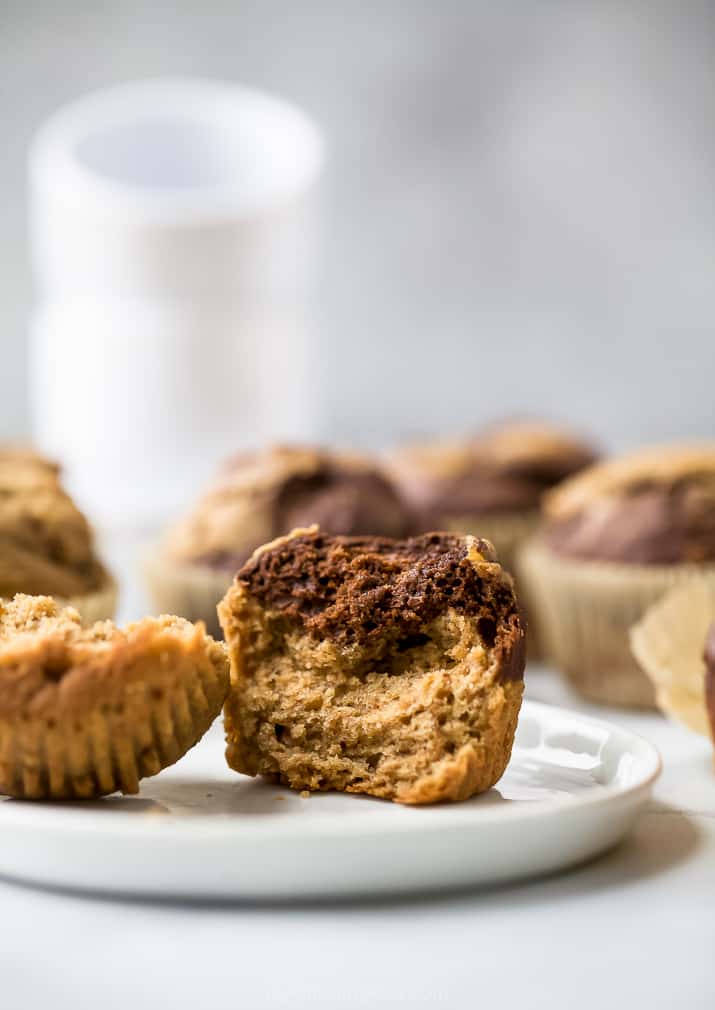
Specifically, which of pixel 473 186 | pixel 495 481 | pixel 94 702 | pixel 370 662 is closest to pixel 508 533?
pixel 495 481

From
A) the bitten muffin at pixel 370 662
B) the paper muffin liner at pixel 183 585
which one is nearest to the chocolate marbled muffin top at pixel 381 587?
the bitten muffin at pixel 370 662

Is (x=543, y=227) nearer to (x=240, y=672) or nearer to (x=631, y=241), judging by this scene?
(x=631, y=241)

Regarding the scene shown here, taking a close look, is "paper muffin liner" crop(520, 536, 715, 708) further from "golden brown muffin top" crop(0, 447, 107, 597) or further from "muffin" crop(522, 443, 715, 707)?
"golden brown muffin top" crop(0, 447, 107, 597)

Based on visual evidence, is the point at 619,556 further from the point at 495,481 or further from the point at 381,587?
the point at 381,587

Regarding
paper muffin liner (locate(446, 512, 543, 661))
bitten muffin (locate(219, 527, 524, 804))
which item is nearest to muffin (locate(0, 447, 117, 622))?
Result: bitten muffin (locate(219, 527, 524, 804))

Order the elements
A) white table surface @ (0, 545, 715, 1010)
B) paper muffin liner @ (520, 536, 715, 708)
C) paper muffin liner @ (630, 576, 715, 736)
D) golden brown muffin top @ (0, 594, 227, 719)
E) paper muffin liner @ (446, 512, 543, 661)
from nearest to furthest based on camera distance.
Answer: white table surface @ (0, 545, 715, 1010)
golden brown muffin top @ (0, 594, 227, 719)
paper muffin liner @ (630, 576, 715, 736)
paper muffin liner @ (520, 536, 715, 708)
paper muffin liner @ (446, 512, 543, 661)

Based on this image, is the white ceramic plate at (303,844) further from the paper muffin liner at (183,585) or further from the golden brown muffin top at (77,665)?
the paper muffin liner at (183,585)

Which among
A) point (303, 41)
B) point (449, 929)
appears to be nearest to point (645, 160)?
point (303, 41)
